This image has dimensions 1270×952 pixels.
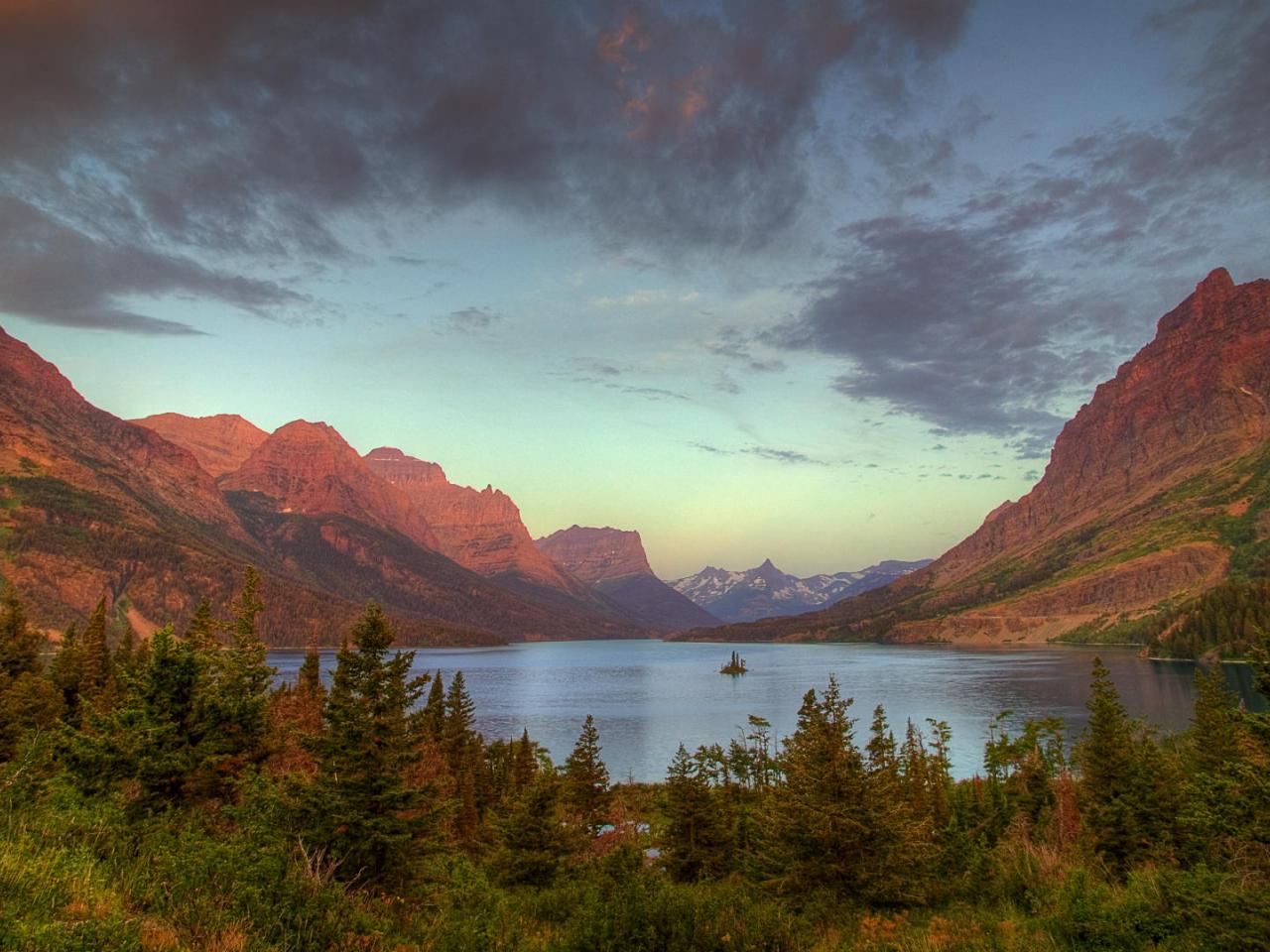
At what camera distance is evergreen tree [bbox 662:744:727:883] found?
3866 centimetres

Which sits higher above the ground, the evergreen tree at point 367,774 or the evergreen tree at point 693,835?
the evergreen tree at point 367,774

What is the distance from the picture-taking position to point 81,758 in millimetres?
19328

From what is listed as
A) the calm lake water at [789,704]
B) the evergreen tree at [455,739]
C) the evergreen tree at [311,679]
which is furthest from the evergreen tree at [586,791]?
the calm lake water at [789,704]

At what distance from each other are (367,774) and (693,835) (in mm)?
24410

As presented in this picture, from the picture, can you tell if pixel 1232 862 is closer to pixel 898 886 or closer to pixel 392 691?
pixel 898 886

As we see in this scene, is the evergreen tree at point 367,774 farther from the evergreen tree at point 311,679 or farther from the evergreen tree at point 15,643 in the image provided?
the evergreen tree at point 311,679

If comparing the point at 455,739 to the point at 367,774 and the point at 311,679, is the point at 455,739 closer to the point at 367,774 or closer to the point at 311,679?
the point at 311,679

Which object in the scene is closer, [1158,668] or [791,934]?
[791,934]

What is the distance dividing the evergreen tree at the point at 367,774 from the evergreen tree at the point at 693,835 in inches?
810

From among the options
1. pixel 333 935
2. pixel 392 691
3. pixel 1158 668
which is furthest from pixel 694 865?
pixel 1158 668

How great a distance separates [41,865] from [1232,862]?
64.9 ft

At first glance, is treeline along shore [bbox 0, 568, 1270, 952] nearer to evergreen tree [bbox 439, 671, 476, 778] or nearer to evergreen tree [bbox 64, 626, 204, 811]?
evergreen tree [bbox 64, 626, 204, 811]

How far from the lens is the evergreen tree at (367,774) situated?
19.8 meters

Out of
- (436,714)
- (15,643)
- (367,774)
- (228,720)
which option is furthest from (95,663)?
(367,774)
